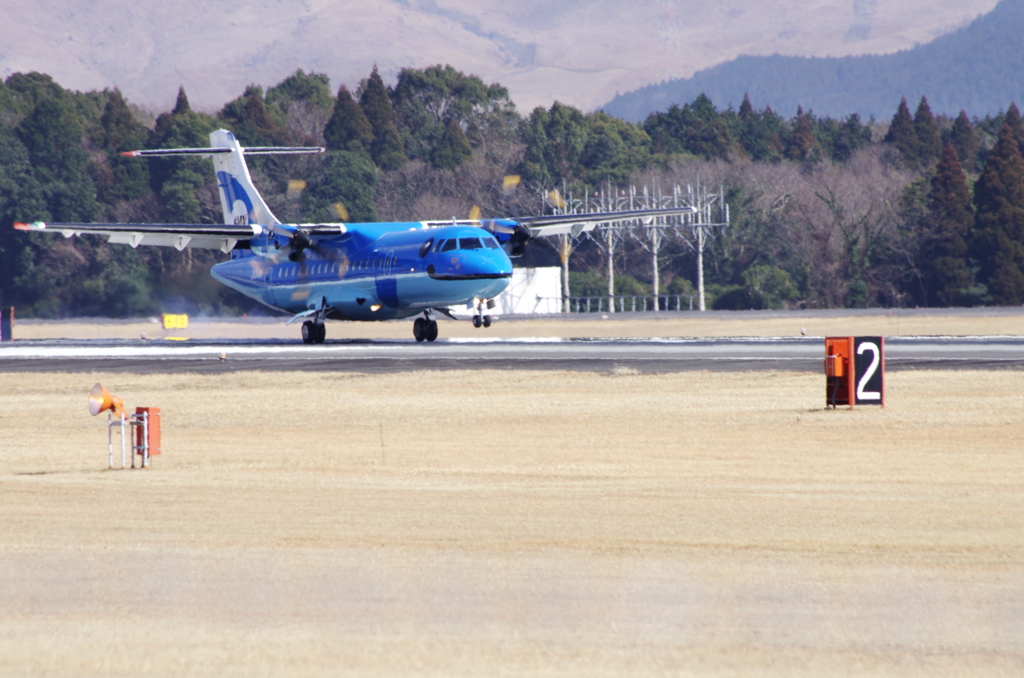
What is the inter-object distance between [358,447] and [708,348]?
2410 cm

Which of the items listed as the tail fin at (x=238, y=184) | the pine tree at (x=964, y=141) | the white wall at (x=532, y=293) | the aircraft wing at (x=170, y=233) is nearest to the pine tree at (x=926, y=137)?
the pine tree at (x=964, y=141)

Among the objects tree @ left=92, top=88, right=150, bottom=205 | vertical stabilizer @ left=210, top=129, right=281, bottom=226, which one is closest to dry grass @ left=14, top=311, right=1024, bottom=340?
vertical stabilizer @ left=210, top=129, right=281, bottom=226

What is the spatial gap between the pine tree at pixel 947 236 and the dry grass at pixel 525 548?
73.3m

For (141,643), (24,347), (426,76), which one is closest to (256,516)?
(141,643)

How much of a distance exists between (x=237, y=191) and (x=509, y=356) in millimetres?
21371

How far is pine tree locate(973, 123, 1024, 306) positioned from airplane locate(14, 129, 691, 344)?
155 feet

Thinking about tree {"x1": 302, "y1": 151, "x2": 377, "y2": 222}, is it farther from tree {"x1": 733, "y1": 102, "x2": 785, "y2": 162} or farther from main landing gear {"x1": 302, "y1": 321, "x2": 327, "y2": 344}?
tree {"x1": 733, "y1": 102, "x2": 785, "y2": 162}

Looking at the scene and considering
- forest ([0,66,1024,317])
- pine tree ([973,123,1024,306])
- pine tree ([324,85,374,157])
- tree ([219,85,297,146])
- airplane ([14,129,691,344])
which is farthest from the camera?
pine tree ([324,85,374,157])

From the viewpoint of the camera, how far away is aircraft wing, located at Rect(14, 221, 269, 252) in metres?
46.4

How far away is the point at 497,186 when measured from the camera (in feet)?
384

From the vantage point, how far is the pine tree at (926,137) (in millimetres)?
140125

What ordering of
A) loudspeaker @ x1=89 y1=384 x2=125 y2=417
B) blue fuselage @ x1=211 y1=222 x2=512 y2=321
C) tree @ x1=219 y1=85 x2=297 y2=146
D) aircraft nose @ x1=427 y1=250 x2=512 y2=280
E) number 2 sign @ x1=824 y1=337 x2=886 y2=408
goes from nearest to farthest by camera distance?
loudspeaker @ x1=89 y1=384 x2=125 y2=417 < number 2 sign @ x1=824 y1=337 x2=886 y2=408 < aircraft nose @ x1=427 y1=250 x2=512 y2=280 < blue fuselage @ x1=211 y1=222 x2=512 y2=321 < tree @ x1=219 y1=85 x2=297 y2=146

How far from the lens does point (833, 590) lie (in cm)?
905

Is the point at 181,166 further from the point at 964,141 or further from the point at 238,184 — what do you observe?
the point at 964,141
